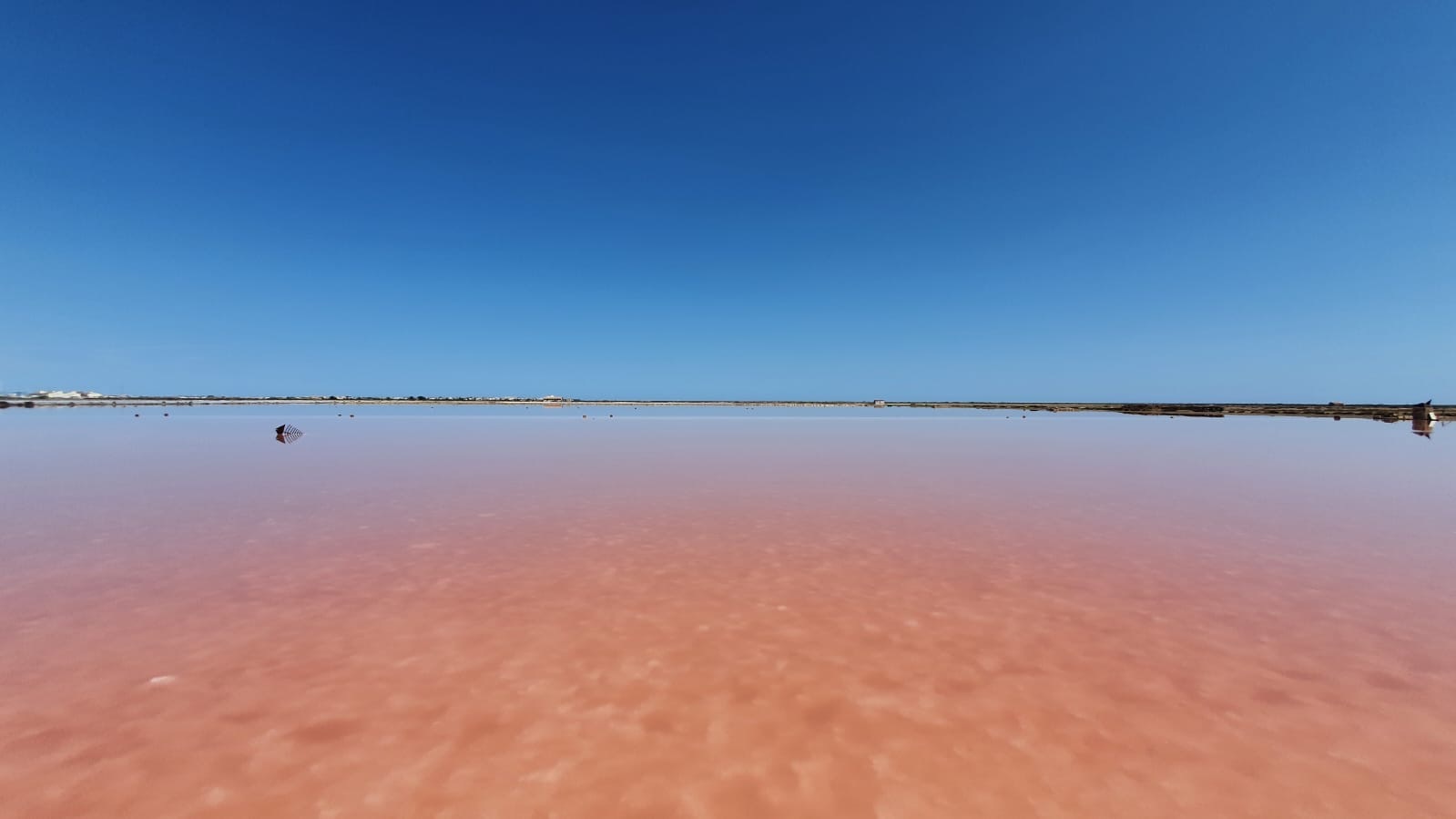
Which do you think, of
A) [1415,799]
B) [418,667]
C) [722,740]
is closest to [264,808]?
[418,667]

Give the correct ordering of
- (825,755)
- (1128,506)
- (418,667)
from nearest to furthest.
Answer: (825,755), (418,667), (1128,506)

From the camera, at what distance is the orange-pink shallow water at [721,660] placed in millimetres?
3604

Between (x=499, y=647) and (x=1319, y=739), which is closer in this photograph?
(x=1319, y=739)

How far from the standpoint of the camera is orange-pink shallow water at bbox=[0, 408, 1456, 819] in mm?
3604

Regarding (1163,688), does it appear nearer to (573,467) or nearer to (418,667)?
(418,667)

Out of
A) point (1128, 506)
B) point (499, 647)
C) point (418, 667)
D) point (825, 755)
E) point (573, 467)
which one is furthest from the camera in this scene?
point (573, 467)

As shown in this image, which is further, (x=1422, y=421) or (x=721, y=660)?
(x=1422, y=421)

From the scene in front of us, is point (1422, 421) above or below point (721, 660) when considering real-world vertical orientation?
above

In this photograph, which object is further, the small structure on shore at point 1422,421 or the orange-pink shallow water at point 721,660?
the small structure on shore at point 1422,421

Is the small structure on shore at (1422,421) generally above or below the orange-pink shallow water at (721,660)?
above

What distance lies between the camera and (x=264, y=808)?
339cm

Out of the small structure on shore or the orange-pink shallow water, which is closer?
the orange-pink shallow water

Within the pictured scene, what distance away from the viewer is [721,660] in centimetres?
525

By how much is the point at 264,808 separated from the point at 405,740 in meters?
0.78
